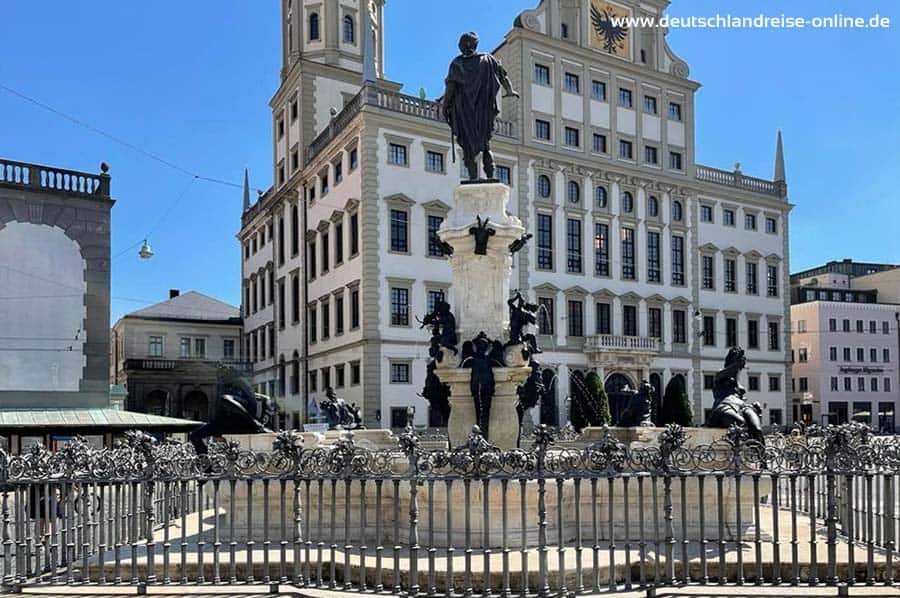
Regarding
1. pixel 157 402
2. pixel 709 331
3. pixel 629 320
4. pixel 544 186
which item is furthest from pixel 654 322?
pixel 157 402

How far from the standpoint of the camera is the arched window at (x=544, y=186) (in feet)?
164

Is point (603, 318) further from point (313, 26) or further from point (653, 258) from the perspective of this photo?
point (313, 26)

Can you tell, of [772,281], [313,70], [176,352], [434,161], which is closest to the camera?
[434,161]

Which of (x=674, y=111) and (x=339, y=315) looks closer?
(x=339, y=315)

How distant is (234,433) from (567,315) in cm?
3668

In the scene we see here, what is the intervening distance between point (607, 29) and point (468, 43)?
139 feet

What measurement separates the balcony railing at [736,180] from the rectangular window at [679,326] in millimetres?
9502

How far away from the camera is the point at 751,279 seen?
59.9 m

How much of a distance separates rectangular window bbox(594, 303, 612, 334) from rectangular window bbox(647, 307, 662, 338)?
3330 millimetres

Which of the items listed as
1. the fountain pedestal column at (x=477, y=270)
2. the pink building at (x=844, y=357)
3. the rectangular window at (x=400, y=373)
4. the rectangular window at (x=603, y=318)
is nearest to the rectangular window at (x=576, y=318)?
the rectangular window at (x=603, y=318)

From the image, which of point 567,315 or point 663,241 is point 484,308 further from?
point 663,241

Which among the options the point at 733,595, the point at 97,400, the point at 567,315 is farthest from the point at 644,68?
the point at 733,595

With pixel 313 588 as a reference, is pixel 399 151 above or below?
above

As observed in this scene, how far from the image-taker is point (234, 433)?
15289 mm
